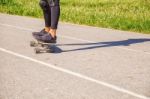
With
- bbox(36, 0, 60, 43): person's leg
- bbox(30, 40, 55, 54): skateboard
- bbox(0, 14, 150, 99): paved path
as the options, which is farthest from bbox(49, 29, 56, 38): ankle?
bbox(0, 14, 150, 99): paved path

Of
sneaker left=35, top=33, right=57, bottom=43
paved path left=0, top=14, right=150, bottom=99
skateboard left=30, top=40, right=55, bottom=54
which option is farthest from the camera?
skateboard left=30, top=40, right=55, bottom=54

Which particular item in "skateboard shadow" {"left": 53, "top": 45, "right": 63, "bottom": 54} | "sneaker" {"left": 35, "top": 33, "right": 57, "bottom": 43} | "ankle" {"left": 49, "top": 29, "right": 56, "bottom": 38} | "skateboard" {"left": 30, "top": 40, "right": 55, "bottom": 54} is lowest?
"skateboard shadow" {"left": 53, "top": 45, "right": 63, "bottom": 54}

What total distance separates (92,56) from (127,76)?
170 centimetres

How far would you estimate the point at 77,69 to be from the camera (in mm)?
7449

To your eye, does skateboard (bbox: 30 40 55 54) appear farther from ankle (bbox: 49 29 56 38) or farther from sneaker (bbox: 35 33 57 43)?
ankle (bbox: 49 29 56 38)

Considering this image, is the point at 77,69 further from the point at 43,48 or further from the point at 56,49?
the point at 56,49

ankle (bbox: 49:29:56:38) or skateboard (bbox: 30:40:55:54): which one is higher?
ankle (bbox: 49:29:56:38)

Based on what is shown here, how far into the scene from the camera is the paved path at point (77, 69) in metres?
5.98

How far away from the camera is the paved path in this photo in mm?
5984

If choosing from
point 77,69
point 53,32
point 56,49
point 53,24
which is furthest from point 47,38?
point 77,69

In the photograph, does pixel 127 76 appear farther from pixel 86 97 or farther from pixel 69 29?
pixel 69 29

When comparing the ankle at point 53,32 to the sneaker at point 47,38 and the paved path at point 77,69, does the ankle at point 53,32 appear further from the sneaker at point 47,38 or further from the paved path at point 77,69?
the paved path at point 77,69

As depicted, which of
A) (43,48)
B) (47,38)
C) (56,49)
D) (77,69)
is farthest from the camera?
(56,49)

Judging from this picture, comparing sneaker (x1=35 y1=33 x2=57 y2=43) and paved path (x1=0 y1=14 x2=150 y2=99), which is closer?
paved path (x1=0 y1=14 x2=150 y2=99)
